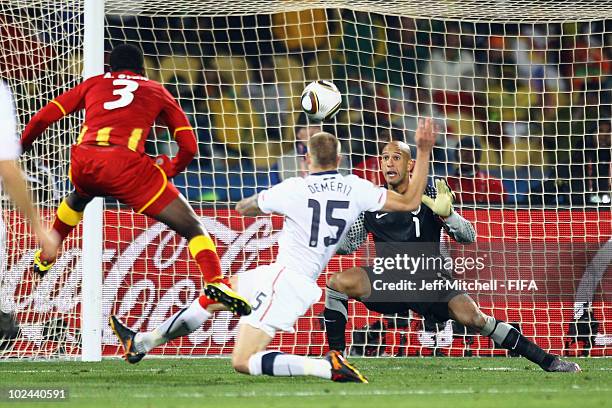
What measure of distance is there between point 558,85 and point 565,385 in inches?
273

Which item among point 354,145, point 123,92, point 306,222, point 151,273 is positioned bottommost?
point 151,273

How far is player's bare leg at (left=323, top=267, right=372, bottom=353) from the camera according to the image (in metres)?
8.50

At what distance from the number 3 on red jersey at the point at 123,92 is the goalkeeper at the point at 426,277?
83.7 inches

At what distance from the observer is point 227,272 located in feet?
34.4

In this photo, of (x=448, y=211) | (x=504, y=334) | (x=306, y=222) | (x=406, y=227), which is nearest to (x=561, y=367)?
(x=504, y=334)

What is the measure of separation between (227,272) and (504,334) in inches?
127

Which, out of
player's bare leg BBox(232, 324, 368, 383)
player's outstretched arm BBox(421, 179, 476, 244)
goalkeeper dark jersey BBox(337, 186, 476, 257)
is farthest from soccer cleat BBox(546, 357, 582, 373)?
player's bare leg BBox(232, 324, 368, 383)

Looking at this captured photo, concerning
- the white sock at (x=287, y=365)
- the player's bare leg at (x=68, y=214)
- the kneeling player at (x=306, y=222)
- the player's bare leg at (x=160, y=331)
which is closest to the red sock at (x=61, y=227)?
the player's bare leg at (x=68, y=214)

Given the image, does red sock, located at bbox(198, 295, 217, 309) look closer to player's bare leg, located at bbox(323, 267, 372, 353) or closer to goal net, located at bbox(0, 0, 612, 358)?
player's bare leg, located at bbox(323, 267, 372, 353)

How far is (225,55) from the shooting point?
1279cm

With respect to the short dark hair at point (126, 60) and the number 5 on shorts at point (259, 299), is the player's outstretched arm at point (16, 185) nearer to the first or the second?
the number 5 on shorts at point (259, 299)

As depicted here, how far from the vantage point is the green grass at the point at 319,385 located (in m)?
5.48

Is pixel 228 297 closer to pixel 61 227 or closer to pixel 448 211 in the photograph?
pixel 61 227

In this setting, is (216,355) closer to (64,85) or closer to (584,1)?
(64,85)
